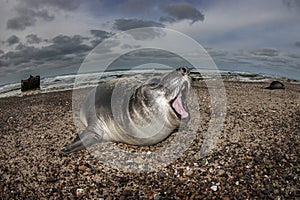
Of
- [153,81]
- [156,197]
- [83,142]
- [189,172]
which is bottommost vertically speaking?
[156,197]

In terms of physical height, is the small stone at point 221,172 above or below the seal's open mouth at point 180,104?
below

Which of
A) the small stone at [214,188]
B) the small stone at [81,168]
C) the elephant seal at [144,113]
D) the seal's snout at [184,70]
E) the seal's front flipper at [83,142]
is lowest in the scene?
the small stone at [214,188]

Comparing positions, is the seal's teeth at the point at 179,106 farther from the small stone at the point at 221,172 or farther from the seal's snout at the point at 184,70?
the small stone at the point at 221,172

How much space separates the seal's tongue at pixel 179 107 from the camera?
490cm

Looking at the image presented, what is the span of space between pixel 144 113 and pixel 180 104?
2.21ft

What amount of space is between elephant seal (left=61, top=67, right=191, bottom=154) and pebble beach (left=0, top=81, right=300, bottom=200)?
11.7 inches

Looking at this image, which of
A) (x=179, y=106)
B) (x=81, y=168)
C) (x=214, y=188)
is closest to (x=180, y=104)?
(x=179, y=106)

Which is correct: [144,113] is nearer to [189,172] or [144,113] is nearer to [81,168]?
[189,172]

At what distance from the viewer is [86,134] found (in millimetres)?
5684

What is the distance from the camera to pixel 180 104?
16.3 ft

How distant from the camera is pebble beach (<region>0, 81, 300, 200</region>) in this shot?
13.2ft

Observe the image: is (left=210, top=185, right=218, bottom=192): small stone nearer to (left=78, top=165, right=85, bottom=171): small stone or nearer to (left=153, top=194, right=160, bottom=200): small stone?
(left=153, top=194, right=160, bottom=200): small stone

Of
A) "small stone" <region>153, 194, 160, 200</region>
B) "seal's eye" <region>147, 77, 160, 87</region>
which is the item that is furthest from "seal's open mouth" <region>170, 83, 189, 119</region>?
"small stone" <region>153, 194, 160, 200</region>

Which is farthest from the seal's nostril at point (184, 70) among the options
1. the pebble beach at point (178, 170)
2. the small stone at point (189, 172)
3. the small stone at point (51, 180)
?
the small stone at point (51, 180)
